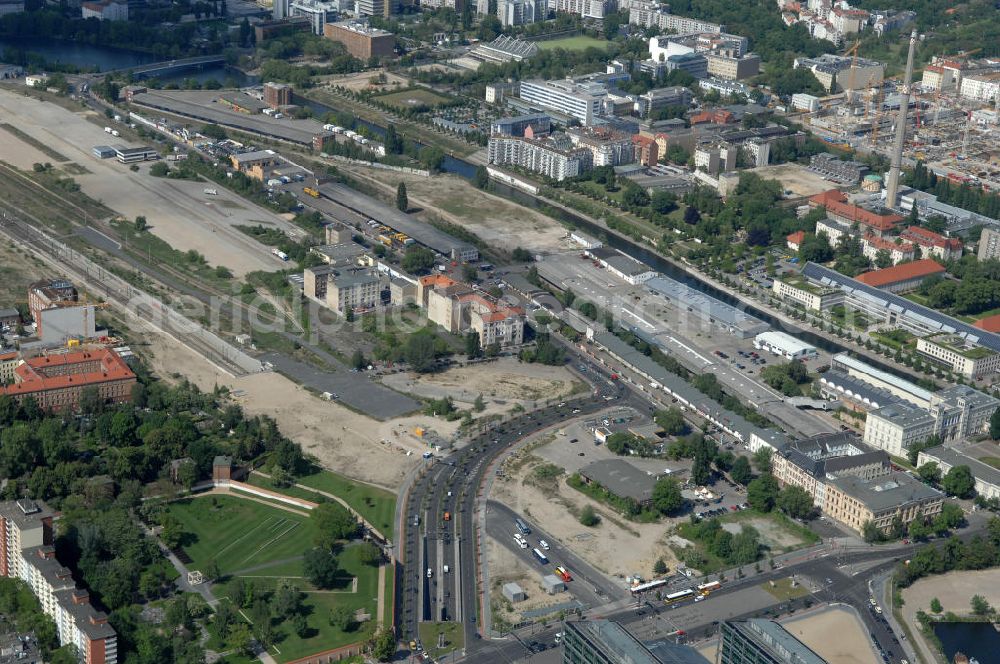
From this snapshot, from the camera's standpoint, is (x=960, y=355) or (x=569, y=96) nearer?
(x=960, y=355)

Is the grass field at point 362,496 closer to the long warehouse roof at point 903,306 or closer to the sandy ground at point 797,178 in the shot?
the long warehouse roof at point 903,306

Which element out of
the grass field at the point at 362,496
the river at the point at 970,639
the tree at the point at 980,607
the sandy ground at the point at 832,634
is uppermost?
the grass field at the point at 362,496

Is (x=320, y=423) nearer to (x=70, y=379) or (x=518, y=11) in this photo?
(x=70, y=379)

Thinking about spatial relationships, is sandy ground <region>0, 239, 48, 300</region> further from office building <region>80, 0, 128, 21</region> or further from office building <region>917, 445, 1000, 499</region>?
office building <region>80, 0, 128, 21</region>

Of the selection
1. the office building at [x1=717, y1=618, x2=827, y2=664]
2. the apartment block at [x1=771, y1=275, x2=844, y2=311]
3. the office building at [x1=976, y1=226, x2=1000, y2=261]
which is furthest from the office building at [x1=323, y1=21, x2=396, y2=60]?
the office building at [x1=717, y1=618, x2=827, y2=664]

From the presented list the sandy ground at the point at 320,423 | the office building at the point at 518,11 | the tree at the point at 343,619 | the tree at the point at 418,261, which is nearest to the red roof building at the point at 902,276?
the tree at the point at 418,261

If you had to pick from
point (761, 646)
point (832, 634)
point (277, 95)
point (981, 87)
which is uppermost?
point (981, 87)

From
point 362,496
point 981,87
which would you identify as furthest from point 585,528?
point 981,87
